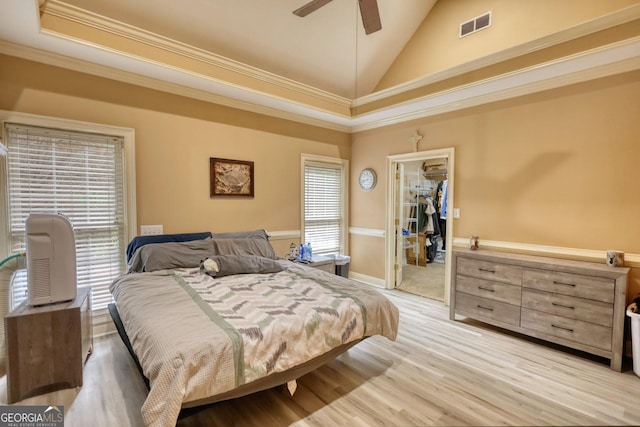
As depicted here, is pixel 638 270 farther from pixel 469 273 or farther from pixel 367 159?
pixel 367 159

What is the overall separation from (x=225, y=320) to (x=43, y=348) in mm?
1438

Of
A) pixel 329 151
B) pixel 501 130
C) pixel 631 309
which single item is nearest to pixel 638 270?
pixel 631 309

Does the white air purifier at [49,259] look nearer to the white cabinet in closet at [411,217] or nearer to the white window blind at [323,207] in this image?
the white window blind at [323,207]

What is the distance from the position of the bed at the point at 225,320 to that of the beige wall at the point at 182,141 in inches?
22.2

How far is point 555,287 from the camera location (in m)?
2.80

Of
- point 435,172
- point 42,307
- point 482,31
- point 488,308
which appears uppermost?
point 482,31

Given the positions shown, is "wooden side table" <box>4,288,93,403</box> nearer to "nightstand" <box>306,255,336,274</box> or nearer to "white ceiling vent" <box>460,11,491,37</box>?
"nightstand" <box>306,255,336,274</box>

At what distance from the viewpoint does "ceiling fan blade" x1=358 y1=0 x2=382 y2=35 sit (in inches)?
93.9

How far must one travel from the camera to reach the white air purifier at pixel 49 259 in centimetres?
216

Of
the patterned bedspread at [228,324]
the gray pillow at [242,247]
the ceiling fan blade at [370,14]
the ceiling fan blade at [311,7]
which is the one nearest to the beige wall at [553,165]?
the ceiling fan blade at [370,14]

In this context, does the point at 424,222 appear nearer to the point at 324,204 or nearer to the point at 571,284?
the point at 324,204

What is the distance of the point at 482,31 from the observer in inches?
148

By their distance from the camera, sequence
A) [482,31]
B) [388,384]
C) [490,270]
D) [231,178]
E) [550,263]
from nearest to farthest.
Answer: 1. [388,384]
2. [550,263]
3. [490,270]
4. [482,31]
5. [231,178]

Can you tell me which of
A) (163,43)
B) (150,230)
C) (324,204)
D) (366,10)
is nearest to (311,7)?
(366,10)
